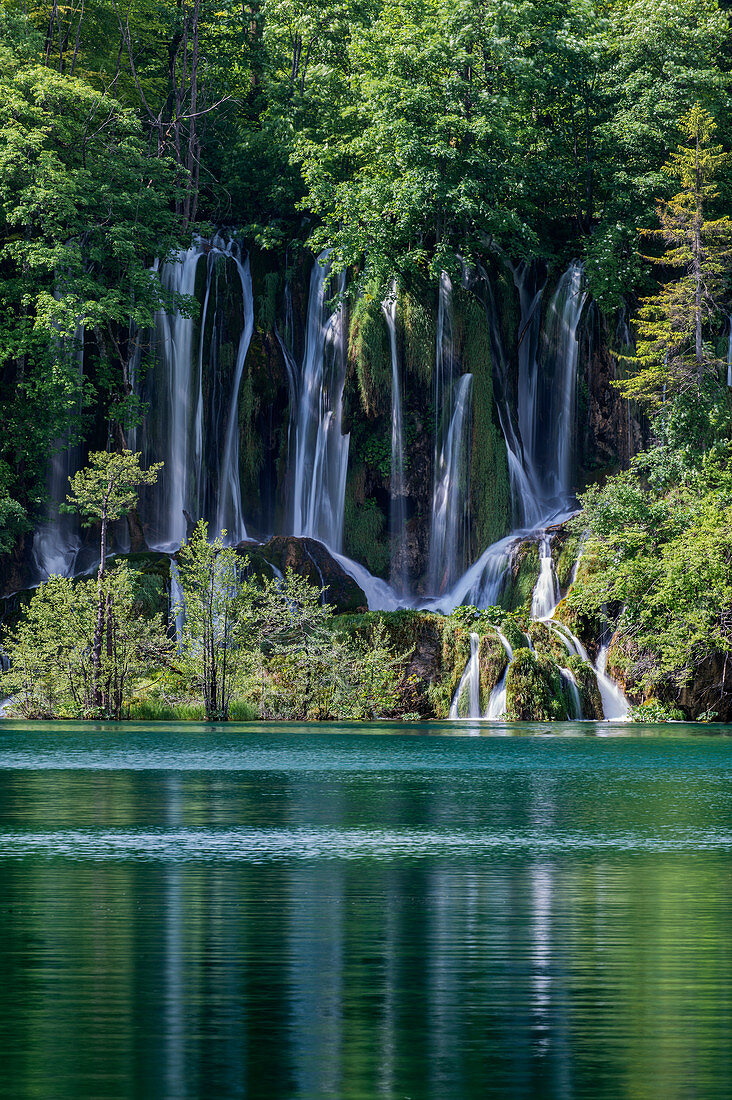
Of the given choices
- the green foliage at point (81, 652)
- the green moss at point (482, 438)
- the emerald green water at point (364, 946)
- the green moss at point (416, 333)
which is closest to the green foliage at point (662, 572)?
the green moss at point (482, 438)

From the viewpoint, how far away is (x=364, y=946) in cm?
565

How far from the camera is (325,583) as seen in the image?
4022cm

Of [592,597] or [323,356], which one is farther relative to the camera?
[323,356]

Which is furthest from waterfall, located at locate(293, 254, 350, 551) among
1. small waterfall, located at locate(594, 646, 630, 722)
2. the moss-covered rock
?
small waterfall, located at locate(594, 646, 630, 722)

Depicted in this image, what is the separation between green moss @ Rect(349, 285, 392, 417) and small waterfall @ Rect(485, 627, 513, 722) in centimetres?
1399

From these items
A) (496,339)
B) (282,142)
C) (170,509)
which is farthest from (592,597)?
(282,142)

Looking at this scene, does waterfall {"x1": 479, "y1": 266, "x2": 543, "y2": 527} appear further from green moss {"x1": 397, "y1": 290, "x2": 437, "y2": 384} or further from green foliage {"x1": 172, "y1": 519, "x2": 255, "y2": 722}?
green foliage {"x1": 172, "y1": 519, "x2": 255, "y2": 722}

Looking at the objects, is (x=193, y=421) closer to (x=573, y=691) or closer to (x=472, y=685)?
(x=472, y=685)

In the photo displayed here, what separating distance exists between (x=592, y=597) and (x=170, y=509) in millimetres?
17152

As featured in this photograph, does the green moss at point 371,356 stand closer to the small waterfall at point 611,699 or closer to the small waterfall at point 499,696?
the small waterfall at point 499,696

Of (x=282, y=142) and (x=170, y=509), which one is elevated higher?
(x=282, y=142)

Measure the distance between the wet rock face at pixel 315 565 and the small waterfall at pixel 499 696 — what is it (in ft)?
26.3

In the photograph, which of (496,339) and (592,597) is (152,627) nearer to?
(592,597)

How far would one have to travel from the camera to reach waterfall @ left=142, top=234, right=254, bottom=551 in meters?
45.7
